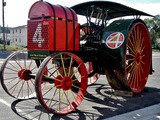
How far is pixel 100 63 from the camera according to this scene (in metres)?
6.72

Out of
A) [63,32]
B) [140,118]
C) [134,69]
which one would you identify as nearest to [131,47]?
[134,69]

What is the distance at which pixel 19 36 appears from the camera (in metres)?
69.9

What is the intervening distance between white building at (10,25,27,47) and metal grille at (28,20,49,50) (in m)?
63.0

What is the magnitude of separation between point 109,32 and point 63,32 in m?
1.47

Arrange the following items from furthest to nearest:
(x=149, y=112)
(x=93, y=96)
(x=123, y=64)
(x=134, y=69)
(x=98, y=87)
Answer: (x=98, y=87), (x=134, y=69), (x=93, y=96), (x=123, y=64), (x=149, y=112)

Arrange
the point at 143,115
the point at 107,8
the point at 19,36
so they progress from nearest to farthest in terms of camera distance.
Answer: the point at 143,115 → the point at 107,8 → the point at 19,36

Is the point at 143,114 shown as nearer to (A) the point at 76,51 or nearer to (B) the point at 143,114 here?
(B) the point at 143,114

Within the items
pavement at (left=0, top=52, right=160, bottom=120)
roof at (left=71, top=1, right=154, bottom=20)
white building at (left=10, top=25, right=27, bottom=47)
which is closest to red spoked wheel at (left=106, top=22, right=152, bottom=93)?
roof at (left=71, top=1, right=154, bottom=20)

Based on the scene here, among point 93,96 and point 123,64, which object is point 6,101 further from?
point 123,64

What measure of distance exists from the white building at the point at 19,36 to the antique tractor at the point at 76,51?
62.1 m

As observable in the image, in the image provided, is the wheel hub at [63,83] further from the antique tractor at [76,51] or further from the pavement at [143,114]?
the pavement at [143,114]

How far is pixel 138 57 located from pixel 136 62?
0.53ft

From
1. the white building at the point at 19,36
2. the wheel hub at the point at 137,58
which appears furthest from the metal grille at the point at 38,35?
the white building at the point at 19,36

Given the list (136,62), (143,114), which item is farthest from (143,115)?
(136,62)
